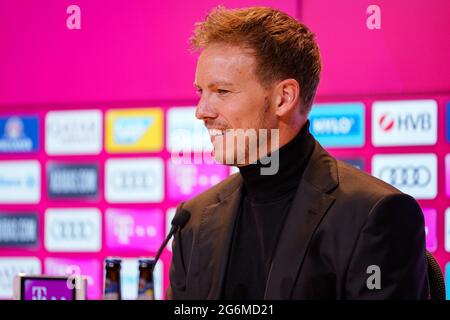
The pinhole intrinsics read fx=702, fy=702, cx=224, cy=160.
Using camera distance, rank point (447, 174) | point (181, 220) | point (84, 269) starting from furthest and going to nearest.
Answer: point (84, 269) < point (447, 174) < point (181, 220)

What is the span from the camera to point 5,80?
316 cm

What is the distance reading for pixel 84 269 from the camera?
3.07 m

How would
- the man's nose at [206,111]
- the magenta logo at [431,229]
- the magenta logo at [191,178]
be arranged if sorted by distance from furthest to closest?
the magenta logo at [191,178] → the magenta logo at [431,229] → the man's nose at [206,111]

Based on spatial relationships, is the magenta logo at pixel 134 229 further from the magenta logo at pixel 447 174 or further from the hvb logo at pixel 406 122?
the magenta logo at pixel 447 174

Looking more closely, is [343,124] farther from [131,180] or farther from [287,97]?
[287,97]

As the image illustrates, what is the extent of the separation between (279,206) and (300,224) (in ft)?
0.46

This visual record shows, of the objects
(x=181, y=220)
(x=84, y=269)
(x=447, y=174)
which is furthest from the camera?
(x=84, y=269)

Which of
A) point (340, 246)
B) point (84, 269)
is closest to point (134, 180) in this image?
point (84, 269)

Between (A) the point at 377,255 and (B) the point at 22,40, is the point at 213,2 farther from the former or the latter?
(A) the point at 377,255

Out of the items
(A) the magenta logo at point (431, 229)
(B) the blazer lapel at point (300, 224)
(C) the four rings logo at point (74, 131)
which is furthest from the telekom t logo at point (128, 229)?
(B) the blazer lapel at point (300, 224)

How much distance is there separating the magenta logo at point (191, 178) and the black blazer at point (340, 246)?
140 cm

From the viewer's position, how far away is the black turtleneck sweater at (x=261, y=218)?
1491 mm
